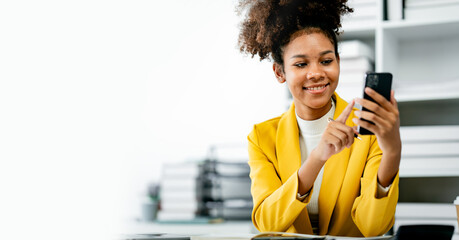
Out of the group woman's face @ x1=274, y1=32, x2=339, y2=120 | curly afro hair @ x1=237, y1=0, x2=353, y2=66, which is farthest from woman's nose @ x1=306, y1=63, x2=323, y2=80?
curly afro hair @ x1=237, y1=0, x2=353, y2=66

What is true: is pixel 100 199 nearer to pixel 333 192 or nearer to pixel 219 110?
pixel 219 110

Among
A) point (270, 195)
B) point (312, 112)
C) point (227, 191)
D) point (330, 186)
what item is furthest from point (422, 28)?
point (227, 191)

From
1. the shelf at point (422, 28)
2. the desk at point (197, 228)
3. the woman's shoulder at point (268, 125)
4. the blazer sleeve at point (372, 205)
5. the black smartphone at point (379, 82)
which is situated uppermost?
the shelf at point (422, 28)

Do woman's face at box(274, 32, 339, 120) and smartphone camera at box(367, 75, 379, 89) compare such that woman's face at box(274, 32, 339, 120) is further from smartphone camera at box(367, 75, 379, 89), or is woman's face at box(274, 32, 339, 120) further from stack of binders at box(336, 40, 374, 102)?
stack of binders at box(336, 40, 374, 102)

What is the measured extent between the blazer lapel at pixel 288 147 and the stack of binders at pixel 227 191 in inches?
52.3

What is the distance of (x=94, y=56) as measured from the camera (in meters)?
2.31

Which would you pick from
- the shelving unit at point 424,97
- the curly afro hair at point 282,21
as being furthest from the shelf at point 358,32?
the curly afro hair at point 282,21

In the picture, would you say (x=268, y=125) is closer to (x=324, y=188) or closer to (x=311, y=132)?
(x=311, y=132)

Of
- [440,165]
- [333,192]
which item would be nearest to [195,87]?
[440,165]

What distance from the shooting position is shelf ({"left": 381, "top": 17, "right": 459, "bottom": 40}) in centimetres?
188

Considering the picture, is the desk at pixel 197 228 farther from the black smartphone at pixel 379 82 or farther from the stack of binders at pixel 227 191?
the black smartphone at pixel 379 82

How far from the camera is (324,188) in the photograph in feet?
3.99

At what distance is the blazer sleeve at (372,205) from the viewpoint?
3.51ft

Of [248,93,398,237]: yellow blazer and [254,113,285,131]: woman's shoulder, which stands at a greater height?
[254,113,285,131]: woman's shoulder
